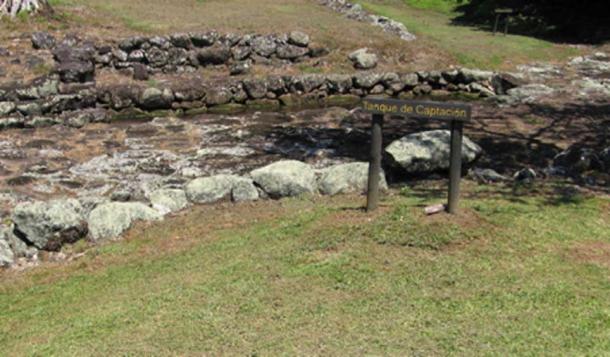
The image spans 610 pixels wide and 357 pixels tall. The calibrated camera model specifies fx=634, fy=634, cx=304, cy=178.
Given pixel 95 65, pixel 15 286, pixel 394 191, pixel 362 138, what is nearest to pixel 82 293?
pixel 15 286

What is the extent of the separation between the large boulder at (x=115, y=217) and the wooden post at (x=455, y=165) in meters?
4.93

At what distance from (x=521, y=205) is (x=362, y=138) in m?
7.20

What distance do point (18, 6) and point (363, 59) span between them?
12577mm

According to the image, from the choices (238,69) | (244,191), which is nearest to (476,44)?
(238,69)

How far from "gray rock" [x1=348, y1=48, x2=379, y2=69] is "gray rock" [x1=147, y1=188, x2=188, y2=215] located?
13032mm

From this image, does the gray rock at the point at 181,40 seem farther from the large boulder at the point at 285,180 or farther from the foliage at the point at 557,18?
the foliage at the point at 557,18

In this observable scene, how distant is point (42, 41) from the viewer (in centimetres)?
2095

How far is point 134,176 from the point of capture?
13609 mm

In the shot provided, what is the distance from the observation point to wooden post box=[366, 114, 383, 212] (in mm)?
8523

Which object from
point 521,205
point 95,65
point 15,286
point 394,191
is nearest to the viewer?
point 15,286

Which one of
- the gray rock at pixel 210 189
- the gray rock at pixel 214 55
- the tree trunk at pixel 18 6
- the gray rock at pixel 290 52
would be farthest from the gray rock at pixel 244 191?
the tree trunk at pixel 18 6

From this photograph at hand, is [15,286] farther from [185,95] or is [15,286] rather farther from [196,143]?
[185,95]

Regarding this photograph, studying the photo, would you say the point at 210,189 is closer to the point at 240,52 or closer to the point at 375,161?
the point at 375,161

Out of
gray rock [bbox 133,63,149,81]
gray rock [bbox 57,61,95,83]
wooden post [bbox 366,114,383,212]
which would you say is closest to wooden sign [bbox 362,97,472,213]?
wooden post [bbox 366,114,383,212]
